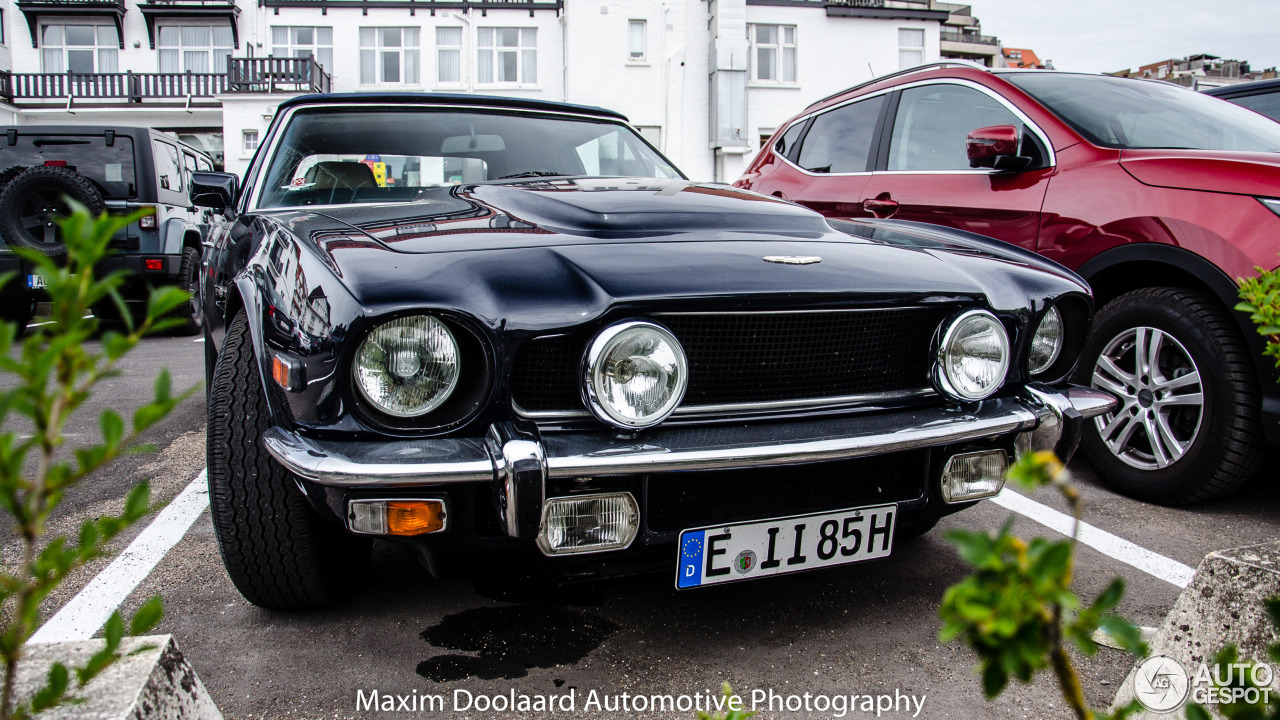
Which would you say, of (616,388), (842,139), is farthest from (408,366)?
(842,139)

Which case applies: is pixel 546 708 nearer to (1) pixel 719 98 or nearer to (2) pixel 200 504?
(2) pixel 200 504

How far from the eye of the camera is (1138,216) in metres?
3.12

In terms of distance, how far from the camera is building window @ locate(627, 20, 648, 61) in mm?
21953

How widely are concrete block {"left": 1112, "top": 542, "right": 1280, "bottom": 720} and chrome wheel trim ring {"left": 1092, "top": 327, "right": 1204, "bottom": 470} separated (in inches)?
64.1

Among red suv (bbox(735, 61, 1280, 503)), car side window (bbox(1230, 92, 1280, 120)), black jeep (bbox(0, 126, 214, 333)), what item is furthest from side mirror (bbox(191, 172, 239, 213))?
car side window (bbox(1230, 92, 1280, 120))

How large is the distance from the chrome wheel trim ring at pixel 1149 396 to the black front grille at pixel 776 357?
1.47 meters

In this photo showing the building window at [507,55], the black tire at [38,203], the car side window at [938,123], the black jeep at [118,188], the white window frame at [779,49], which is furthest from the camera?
the building window at [507,55]

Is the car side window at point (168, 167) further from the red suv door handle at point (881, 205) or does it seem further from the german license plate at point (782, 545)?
A: the german license plate at point (782, 545)

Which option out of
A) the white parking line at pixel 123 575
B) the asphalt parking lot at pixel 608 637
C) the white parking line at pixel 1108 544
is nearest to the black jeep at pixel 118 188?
the white parking line at pixel 123 575

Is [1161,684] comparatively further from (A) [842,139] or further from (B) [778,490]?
(A) [842,139]

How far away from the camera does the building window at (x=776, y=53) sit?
23.2m

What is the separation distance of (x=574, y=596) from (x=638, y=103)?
20791mm

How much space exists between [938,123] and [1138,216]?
127cm
